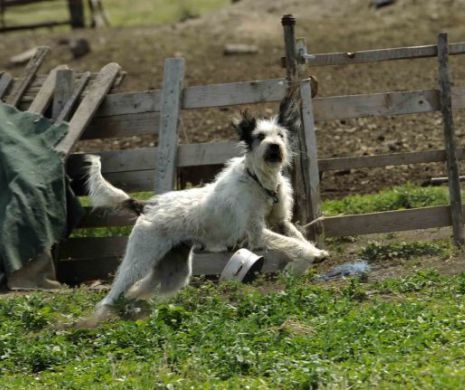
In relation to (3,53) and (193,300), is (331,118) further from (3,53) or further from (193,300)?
(3,53)

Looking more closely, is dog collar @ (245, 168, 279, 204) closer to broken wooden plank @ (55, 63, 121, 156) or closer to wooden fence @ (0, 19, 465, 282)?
wooden fence @ (0, 19, 465, 282)

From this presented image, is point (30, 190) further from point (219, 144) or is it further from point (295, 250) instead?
point (295, 250)

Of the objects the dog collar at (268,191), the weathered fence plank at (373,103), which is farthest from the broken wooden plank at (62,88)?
the dog collar at (268,191)

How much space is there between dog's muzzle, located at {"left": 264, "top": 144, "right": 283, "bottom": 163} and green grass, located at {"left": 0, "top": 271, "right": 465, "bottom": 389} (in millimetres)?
1184

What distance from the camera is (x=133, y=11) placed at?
3434 centimetres

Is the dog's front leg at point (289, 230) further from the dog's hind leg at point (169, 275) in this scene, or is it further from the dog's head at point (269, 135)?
the dog's hind leg at point (169, 275)

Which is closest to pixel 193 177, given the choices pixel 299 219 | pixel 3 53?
pixel 299 219

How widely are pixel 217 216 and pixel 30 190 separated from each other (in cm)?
209

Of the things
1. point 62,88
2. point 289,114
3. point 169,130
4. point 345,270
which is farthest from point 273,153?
point 62,88

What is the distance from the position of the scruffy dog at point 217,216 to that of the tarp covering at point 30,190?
101cm

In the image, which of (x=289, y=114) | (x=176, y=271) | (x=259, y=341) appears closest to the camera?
(x=259, y=341)

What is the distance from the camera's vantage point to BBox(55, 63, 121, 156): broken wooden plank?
11812mm

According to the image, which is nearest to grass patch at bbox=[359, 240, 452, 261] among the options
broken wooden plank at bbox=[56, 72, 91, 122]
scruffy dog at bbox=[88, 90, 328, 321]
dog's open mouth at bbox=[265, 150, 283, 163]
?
scruffy dog at bbox=[88, 90, 328, 321]

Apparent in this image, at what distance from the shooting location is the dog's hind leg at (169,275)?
34.3 feet
